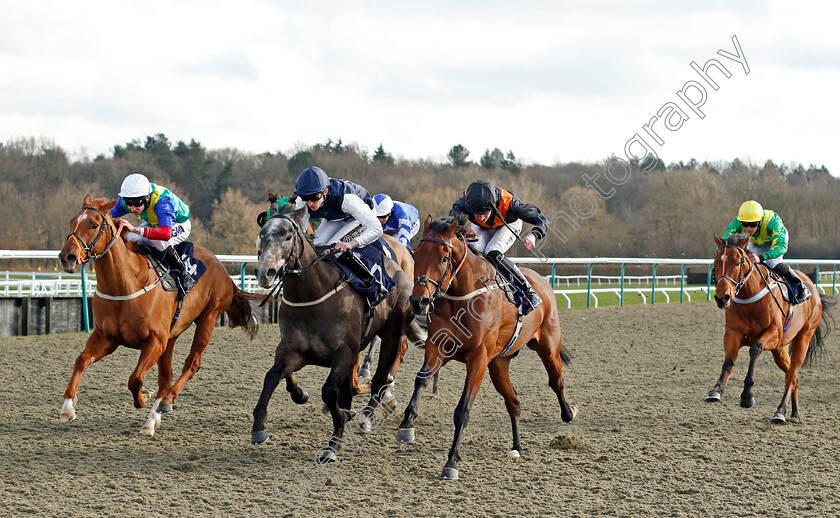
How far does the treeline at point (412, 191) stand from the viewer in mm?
29984

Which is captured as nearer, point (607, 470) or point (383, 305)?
point (607, 470)

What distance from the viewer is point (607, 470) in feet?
14.8

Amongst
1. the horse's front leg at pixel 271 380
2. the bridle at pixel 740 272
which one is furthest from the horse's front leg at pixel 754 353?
the horse's front leg at pixel 271 380

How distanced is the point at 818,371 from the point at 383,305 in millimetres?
6020

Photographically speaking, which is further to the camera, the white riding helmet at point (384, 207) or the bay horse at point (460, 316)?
the white riding helmet at point (384, 207)

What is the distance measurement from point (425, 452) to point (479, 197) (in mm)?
1652

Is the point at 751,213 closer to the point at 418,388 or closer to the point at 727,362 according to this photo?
the point at 727,362

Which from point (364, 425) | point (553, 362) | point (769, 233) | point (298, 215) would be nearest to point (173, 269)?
point (298, 215)

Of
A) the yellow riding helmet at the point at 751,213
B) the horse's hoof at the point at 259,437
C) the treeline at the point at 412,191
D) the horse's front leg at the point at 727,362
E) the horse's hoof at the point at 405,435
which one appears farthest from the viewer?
the treeline at the point at 412,191

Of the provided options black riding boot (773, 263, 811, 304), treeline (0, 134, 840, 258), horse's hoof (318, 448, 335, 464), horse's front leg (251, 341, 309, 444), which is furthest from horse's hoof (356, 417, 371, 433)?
treeline (0, 134, 840, 258)

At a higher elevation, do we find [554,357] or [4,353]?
[554,357]

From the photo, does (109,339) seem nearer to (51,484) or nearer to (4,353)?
(51,484)

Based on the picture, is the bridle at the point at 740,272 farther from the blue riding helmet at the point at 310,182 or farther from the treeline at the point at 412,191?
the treeline at the point at 412,191

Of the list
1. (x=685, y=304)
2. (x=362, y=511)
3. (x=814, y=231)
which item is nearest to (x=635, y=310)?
(x=685, y=304)
